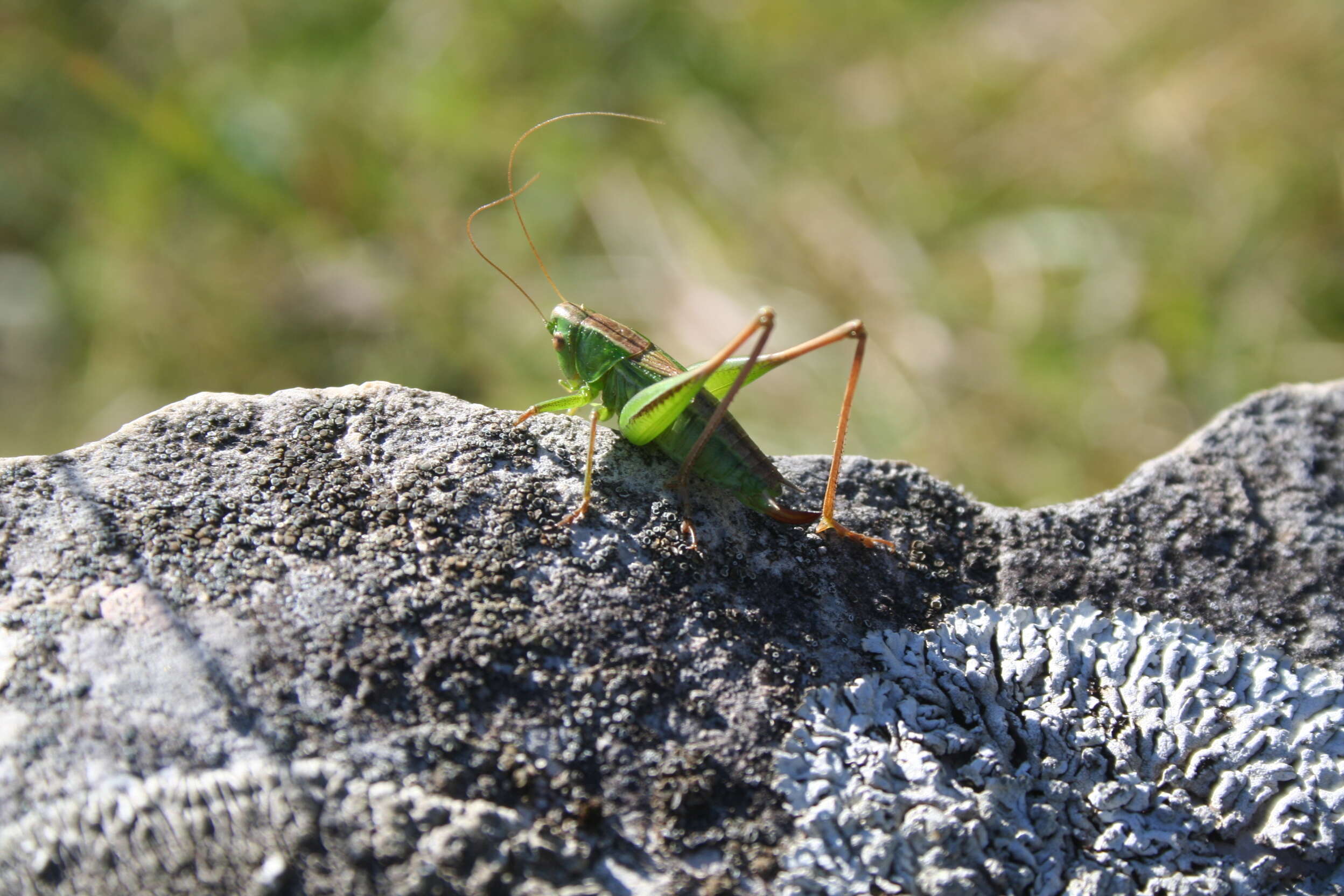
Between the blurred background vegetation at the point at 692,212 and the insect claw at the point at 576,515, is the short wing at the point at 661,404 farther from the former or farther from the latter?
the blurred background vegetation at the point at 692,212

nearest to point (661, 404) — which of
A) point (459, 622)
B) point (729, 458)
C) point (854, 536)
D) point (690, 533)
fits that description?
point (729, 458)

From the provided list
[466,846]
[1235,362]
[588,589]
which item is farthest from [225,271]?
[1235,362]

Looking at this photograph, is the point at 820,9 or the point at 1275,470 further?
the point at 820,9

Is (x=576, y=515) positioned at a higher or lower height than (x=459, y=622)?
higher

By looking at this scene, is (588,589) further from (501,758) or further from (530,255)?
(530,255)

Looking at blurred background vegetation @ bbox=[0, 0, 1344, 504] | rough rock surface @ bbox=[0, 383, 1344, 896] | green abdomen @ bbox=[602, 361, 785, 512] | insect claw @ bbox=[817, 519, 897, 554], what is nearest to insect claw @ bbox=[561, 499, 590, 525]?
rough rock surface @ bbox=[0, 383, 1344, 896]

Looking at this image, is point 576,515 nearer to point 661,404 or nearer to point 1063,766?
point 661,404

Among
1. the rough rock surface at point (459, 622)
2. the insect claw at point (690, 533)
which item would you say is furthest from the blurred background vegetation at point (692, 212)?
the insect claw at point (690, 533)
